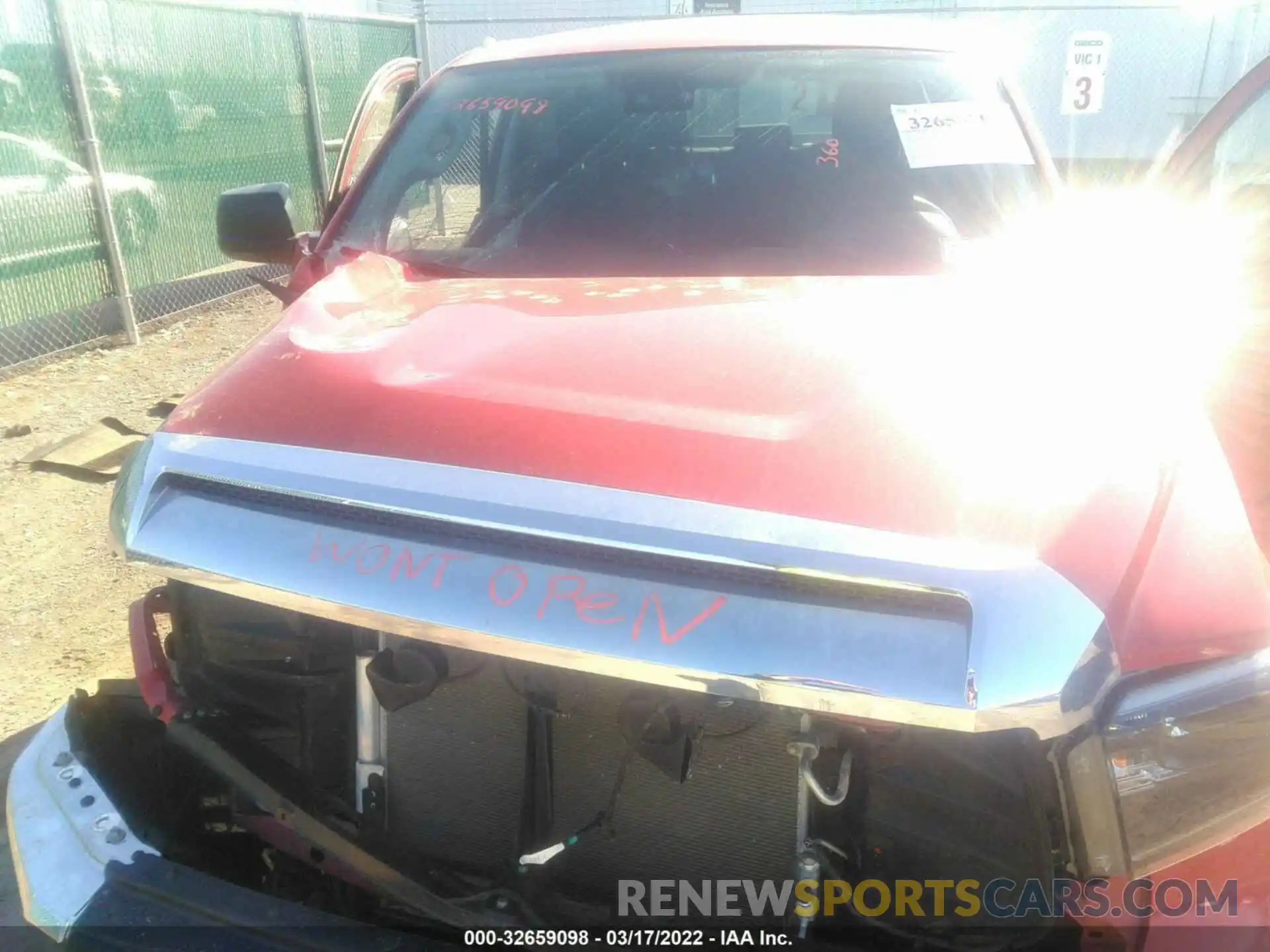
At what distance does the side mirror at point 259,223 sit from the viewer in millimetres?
2941

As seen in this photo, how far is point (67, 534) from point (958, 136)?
3.85m

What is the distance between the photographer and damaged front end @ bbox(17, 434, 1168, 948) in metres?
1.27

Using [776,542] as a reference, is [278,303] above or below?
below

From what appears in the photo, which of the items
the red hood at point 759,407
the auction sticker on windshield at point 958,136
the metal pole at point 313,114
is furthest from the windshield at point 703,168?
the metal pole at point 313,114

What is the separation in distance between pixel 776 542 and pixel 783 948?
0.58 metres

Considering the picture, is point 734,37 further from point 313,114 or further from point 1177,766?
point 313,114

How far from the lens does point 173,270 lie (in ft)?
26.2

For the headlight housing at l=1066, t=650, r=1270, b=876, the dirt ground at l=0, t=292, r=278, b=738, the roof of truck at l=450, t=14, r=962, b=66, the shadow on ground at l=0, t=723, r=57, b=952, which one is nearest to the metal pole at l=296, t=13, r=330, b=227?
the dirt ground at l=0, t=292, r=278, b=738

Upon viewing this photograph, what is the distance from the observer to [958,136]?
2684mm

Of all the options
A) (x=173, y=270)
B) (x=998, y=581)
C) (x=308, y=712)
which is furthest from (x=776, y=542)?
(x=173, y=270)

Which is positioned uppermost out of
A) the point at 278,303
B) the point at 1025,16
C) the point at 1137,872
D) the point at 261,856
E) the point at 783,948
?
the point at 1025,16

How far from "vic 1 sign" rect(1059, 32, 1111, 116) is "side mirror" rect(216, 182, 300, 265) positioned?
415 inches

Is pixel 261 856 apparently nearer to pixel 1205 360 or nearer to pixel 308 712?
pixel 308 712

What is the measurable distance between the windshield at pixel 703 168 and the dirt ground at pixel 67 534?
1571mm
